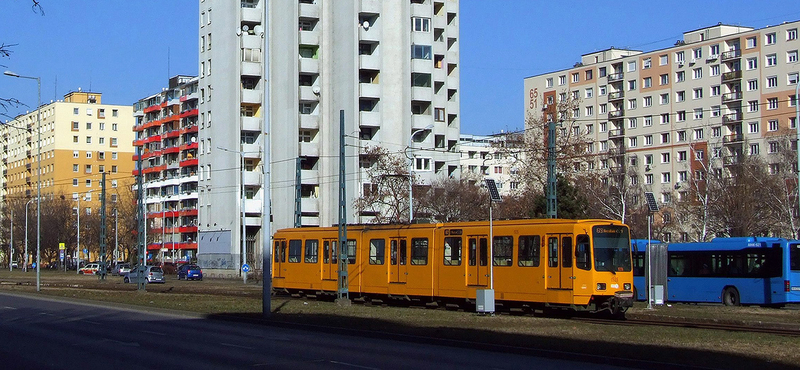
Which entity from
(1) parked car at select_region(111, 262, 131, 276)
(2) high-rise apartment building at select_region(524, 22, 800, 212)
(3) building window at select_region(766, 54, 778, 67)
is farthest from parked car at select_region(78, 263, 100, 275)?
(3) building window at select_region(766, 54, 778, 67)

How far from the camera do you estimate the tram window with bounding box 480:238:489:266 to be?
3030 centimetres

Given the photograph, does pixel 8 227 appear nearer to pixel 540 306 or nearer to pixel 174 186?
pixel 174 186

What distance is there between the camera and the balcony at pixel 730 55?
93625mm

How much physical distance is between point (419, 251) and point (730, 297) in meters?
12.7

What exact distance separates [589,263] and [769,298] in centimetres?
1097

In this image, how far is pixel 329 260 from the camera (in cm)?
3697

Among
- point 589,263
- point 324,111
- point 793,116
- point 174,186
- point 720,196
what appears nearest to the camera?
point 589,263

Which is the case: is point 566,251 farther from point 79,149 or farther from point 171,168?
point 79,149

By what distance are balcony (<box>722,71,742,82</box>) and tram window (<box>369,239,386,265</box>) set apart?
229 ft

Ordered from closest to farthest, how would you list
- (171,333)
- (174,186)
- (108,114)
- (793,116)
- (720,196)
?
1. (171,333)
2. (720,196)
3. (793,116)
4. (174,186)
5. (108,114)

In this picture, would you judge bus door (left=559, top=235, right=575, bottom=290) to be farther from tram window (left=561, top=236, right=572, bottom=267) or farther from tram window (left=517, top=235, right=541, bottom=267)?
tram window (left=517, top=235, right=541, bottom=267)

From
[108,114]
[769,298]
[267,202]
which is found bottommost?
[769,298]

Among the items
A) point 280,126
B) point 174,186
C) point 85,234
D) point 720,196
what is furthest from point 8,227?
point 720,196

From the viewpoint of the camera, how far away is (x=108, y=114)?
5743 inches
